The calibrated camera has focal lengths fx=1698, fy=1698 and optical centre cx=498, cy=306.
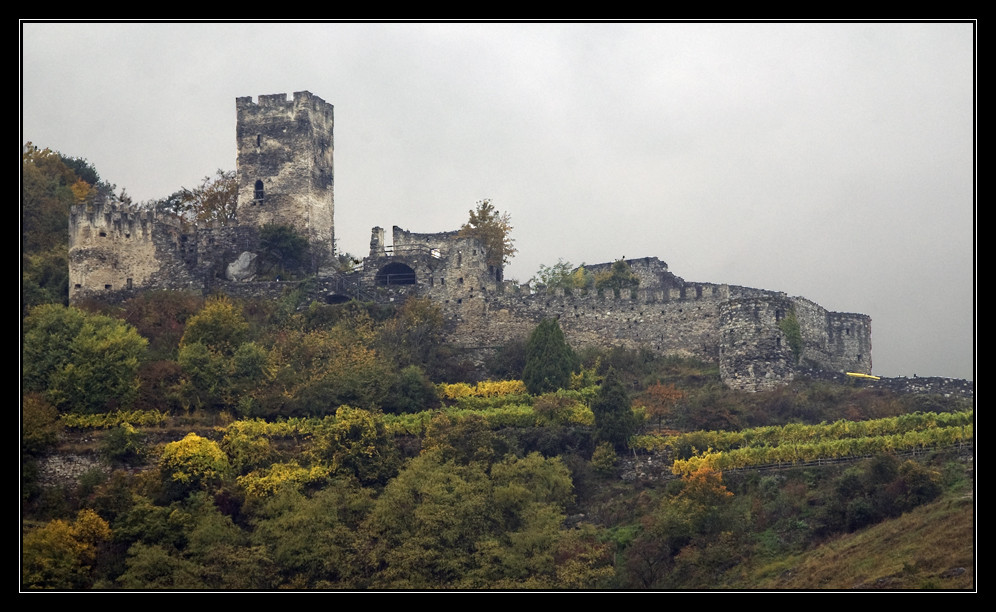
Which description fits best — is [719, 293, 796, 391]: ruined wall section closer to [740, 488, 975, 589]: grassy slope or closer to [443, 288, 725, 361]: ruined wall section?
[443, 288, 725, 361]: ruined wall section

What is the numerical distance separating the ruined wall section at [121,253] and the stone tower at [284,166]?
429 centimetres

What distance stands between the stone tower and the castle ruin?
4cm

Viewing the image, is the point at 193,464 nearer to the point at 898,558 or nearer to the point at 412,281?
the point at 412,281

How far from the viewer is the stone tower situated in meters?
67.1

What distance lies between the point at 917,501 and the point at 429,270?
2462 cm

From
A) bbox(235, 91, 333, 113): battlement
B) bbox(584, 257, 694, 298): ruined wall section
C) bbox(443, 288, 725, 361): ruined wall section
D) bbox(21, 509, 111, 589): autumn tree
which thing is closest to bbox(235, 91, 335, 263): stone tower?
bbox(235, 91, 333, 113): battlement

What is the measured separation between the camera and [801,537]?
4391cm

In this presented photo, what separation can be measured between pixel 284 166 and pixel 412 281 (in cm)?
743

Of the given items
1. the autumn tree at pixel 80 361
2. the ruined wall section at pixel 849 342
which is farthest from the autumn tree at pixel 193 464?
the ruined wall section at pixel 849 342

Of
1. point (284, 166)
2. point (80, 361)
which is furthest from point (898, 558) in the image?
point (284, 166)

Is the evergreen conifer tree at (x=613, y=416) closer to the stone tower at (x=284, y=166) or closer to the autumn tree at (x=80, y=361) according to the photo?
the autumn tree at (x=80, y=361)

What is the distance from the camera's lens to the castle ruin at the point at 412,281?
57156mm

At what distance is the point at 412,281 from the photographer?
64688 mm
